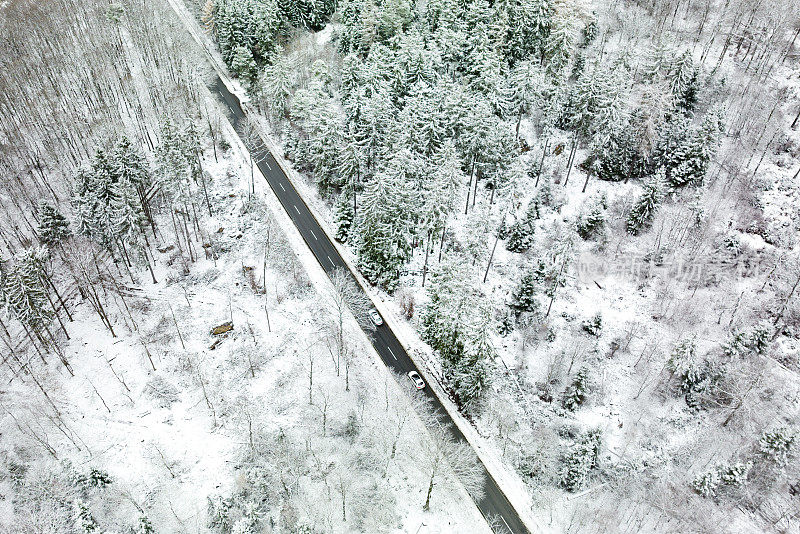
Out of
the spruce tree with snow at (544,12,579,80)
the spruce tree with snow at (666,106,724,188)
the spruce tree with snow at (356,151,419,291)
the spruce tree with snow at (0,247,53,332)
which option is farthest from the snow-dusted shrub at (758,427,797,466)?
the spruce tree with snow at (0,247,53,332)

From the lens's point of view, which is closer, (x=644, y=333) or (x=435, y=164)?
(x=644, y=333)

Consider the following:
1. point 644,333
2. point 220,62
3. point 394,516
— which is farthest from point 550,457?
point 220,62

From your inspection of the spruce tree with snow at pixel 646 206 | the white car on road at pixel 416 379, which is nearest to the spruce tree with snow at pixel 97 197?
the white car on road at pixel 416 379

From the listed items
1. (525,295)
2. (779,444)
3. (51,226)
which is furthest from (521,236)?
(51,226)

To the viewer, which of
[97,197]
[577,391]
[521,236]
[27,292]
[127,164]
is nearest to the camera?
[577,391]

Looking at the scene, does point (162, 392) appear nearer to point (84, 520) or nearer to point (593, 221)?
point (84, 520)

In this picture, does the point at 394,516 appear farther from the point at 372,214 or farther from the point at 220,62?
the point at 220,62
